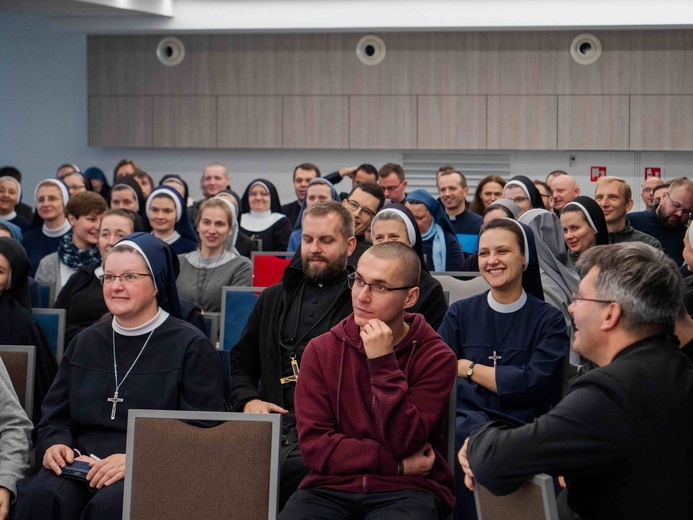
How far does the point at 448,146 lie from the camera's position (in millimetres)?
13422

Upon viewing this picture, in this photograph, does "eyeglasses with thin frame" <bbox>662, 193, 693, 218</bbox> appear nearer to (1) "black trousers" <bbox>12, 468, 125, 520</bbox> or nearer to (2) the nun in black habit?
(2) the nun in black habit

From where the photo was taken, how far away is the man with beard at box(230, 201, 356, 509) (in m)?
4.34

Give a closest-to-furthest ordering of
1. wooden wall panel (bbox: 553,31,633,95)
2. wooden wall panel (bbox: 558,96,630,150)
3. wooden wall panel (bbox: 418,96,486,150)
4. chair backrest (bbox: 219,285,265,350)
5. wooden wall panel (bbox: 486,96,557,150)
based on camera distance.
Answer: chair backrest (bbox: 219,285,265,350)
wooden wall panel (bbox: 553,31,633,95)
wooden wall panel (bbox: 558,96,630,150)
wooden wall panel (bbox: 486,96,557,150)
wooden wall panel (bbox: 418,96,486,150)

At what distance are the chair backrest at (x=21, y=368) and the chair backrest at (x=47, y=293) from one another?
1922 millimetres

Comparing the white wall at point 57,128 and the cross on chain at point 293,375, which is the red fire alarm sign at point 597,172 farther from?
the cross on chain at point 293,375

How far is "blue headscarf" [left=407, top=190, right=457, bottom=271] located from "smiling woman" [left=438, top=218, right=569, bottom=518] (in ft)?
9.52

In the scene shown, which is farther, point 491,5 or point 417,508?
point 491,5

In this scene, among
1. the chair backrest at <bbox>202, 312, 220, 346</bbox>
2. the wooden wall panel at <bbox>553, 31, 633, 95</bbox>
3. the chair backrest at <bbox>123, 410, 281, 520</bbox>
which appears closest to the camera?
the chair backrest at <bbox>123, 410, 281, 520</bbox>

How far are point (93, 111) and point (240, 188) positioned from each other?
2565 millimetres

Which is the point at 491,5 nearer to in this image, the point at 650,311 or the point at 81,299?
the point at 81,299

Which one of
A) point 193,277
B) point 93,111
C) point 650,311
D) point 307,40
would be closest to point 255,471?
point 650,311

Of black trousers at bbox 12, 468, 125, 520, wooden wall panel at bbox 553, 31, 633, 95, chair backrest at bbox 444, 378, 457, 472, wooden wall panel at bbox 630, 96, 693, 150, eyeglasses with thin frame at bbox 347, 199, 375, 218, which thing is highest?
wooden wall panel at bbox 553, 31, 633, 95

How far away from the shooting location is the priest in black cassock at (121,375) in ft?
12.3

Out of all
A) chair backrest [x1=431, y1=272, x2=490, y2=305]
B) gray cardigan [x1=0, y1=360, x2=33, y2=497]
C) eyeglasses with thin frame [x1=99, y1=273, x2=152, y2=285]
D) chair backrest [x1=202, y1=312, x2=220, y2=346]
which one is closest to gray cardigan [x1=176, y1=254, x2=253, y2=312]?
chair backrest [x1=202, y1=312, x2=220, y2=346]
